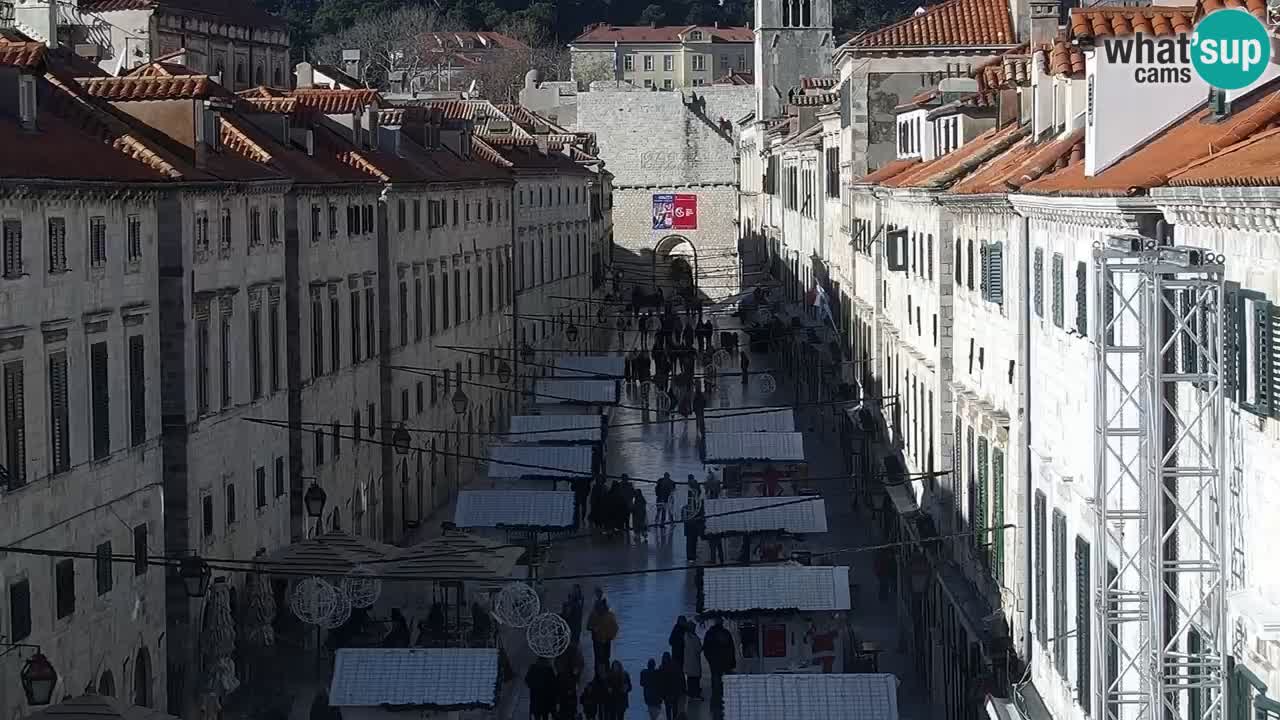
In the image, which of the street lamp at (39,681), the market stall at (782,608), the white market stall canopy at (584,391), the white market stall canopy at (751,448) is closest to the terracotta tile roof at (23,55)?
the street lamp at (39,681)

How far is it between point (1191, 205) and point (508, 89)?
142 meters

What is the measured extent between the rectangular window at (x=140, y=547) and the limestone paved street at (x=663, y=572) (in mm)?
5829

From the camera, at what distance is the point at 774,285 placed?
95438 mm

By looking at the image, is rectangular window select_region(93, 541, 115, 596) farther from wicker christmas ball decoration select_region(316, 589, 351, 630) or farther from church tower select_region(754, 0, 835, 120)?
church tower select_region(754, 0, 835, 120)

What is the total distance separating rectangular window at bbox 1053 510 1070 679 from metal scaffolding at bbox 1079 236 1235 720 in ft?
14.9

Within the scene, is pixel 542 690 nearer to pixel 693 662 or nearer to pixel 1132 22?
pixel 693 662

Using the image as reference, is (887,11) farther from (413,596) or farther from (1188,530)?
(1188,530)

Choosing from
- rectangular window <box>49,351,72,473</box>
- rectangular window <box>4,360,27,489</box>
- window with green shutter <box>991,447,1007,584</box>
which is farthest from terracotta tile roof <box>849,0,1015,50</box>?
rectangular window <box>4,360,27,489</box>

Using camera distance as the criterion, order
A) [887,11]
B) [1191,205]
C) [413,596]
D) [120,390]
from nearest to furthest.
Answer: [1191,205]
[120,390]
[413,596]
[887,11]

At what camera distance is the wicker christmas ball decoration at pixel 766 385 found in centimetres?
6588

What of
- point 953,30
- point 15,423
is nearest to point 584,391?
point 953,30

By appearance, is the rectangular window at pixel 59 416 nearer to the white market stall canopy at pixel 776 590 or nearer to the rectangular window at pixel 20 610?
the rectangular window at pixel 20 610

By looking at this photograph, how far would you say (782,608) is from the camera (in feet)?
103

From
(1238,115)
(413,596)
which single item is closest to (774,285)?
(413,596)
